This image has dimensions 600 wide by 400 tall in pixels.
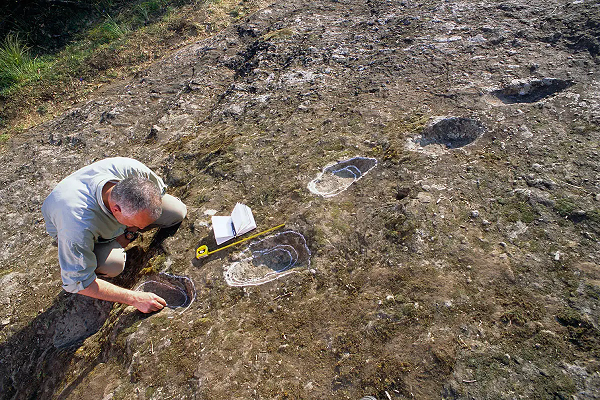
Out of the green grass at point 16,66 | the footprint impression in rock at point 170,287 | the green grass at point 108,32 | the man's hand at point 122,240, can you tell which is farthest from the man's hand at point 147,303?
the green grass at point 108,32

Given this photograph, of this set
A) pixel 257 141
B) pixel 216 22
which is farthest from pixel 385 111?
pixel 216 22

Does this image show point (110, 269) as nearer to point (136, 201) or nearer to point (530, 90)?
point (136, 201)

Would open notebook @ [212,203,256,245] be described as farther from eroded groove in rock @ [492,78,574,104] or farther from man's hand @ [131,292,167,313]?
eroded groove in rock @ [492,78,574,104]

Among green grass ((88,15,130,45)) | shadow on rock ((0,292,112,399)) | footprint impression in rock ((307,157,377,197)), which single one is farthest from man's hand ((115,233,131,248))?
green grass ((88,15,130,45))

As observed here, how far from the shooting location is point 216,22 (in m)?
6.26

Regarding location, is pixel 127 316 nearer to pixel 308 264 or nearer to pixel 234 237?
pixel 234 237

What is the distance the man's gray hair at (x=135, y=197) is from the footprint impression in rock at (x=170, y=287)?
553 millimetres

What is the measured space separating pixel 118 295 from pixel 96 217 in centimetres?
53

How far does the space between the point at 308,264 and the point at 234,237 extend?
603 mm

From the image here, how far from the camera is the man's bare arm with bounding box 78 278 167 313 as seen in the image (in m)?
2.18

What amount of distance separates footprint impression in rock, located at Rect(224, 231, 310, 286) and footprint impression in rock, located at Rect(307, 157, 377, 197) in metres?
0.46

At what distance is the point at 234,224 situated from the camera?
8.61ft

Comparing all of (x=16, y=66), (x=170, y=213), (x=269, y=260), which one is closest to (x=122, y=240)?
(x=170, y=213)

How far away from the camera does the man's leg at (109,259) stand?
8.40 feet
